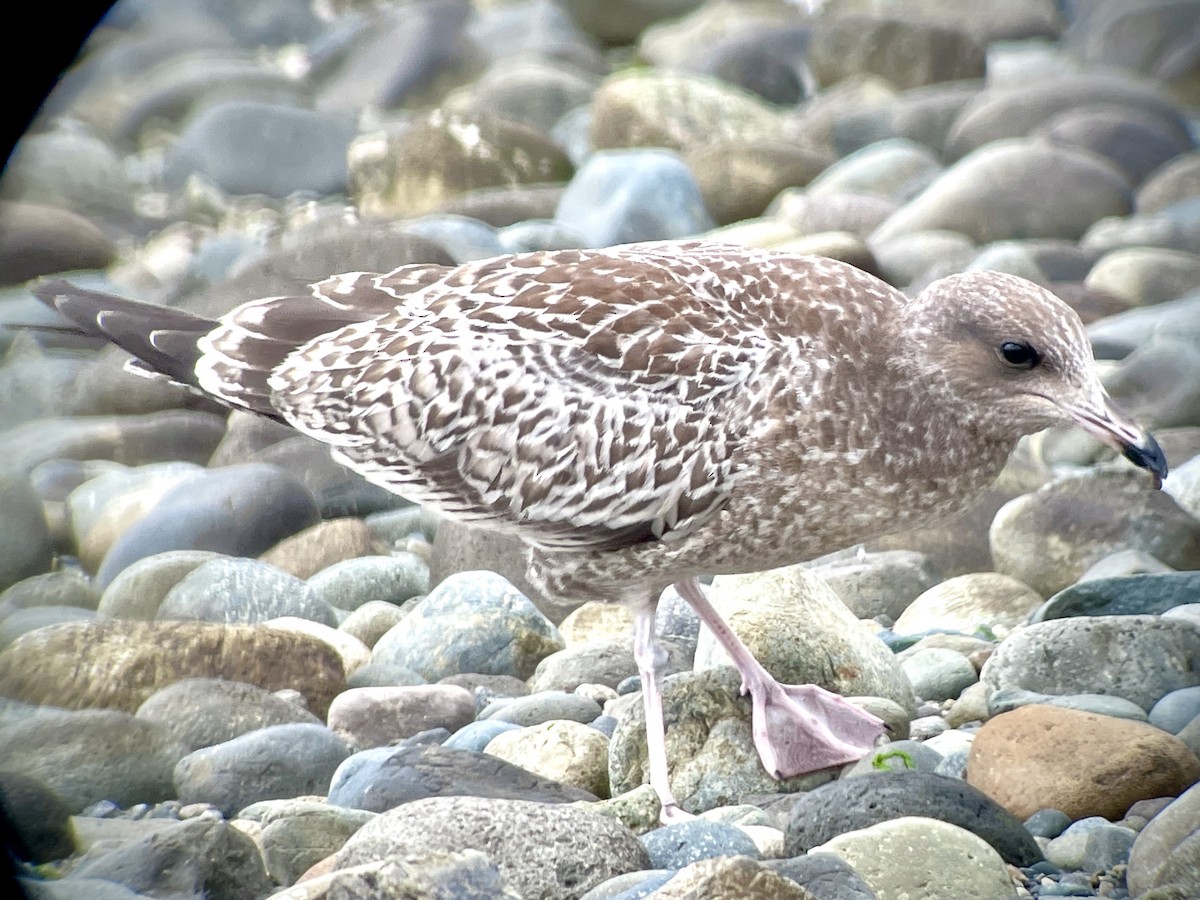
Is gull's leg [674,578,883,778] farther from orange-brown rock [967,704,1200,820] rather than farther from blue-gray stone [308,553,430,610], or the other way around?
blue-gray stone [308,553,430,610]

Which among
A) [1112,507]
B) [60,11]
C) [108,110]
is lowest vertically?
[108,110]

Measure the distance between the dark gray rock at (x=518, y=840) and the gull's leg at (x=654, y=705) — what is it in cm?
54

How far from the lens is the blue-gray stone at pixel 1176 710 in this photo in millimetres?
5086

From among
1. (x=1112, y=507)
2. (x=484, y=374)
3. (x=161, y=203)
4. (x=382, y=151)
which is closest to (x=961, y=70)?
(x=382, y=151)

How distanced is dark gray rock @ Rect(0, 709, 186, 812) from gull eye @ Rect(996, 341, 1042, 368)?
3157 mm

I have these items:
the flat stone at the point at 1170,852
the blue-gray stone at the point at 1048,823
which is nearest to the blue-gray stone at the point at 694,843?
the blue-gray stone at the point at 1048,823

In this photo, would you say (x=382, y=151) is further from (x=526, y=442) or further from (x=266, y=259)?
(x=526, y=442)

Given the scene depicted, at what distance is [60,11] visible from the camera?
3.48 metres

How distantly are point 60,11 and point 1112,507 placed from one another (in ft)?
17.0

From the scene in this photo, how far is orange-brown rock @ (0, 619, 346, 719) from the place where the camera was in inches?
231

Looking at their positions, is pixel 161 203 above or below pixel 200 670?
below

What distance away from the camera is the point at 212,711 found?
18.3ft

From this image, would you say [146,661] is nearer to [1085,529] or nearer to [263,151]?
[1085,529]

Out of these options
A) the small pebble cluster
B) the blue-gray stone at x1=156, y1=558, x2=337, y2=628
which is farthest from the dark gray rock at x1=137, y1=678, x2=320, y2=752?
the blue-gray stone at x1=156, y1=558, x2=337, y2=628
